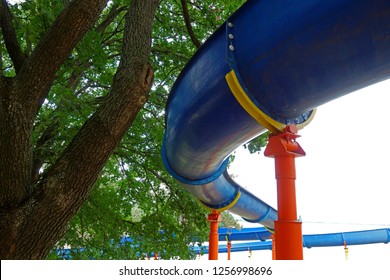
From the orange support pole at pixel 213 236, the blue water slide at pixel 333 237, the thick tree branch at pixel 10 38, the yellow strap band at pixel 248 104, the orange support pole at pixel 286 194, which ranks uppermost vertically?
the blue water slide at pixel 333 237

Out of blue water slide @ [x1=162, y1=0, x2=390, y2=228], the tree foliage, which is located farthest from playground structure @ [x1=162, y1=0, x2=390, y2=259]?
the tree foliage

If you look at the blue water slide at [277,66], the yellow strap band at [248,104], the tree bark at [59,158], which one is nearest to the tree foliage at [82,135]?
the tree bark at [59,158]

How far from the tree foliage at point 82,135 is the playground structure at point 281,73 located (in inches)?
28.2

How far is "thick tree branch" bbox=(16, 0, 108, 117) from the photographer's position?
121 inches

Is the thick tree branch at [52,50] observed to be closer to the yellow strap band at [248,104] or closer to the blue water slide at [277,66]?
the blue water slide at [277,66]

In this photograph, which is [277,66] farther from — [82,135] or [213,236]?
[213,236]

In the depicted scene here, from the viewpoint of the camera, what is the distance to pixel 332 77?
1874mm

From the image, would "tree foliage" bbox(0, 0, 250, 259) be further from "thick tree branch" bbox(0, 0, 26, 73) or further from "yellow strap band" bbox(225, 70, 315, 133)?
"yellow strap band" bbox(225, 70, 315, 133)

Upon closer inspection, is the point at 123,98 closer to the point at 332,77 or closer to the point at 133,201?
the point at 332,77

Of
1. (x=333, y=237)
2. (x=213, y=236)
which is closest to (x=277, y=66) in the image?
(x=213, y=236)

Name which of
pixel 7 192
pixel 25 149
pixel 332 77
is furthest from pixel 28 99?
pixel 332 77

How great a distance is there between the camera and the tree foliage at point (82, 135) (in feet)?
9.48

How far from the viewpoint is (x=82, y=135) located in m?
3.09

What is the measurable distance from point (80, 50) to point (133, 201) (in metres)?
3.65
